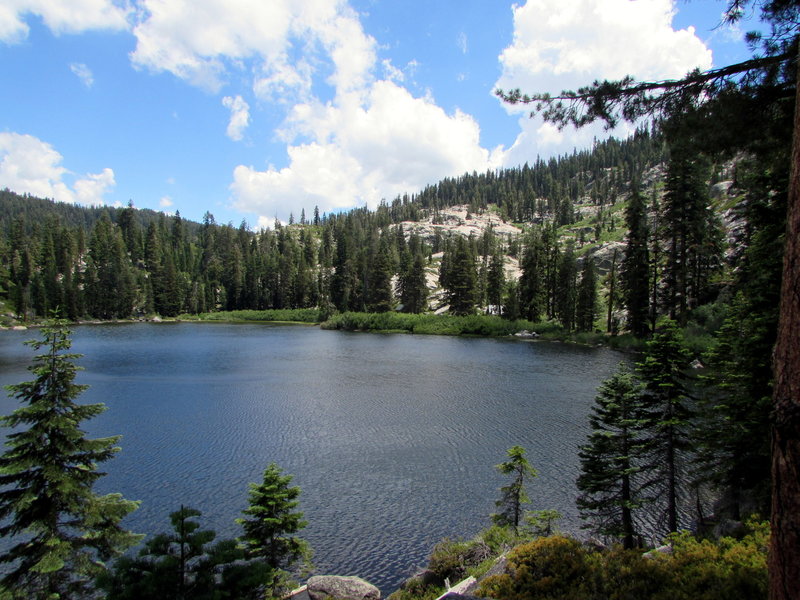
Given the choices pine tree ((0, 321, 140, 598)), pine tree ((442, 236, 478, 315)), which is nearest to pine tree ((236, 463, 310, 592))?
pine tree ((0, 321, 140, 598))

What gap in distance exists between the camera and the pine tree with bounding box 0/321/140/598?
927 centimetres

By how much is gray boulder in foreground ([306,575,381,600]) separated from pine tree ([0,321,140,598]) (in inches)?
176

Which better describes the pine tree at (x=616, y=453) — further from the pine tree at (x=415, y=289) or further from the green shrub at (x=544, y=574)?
the pine tree at (x=415, y=289)

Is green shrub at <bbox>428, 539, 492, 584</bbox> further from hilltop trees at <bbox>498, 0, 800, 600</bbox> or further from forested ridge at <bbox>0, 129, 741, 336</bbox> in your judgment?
forested ridge at <bbox>0, 129, 741, 336</bbox>

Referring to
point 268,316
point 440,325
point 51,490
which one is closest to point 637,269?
point 440,325

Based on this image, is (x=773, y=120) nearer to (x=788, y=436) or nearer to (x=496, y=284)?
(x=788, y=436)

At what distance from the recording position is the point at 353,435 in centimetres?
2511

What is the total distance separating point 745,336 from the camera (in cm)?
1372

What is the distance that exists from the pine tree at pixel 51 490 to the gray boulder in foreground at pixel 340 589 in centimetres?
447

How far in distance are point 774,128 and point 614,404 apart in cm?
872

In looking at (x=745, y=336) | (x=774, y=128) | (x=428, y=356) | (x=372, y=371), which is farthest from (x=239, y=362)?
(x=774, y=128)

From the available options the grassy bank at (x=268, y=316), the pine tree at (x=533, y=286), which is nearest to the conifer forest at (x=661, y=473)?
the pine tree at (x=533, y=286)

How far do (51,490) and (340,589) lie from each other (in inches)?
273

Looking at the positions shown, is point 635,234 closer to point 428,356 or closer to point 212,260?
point 428,356
